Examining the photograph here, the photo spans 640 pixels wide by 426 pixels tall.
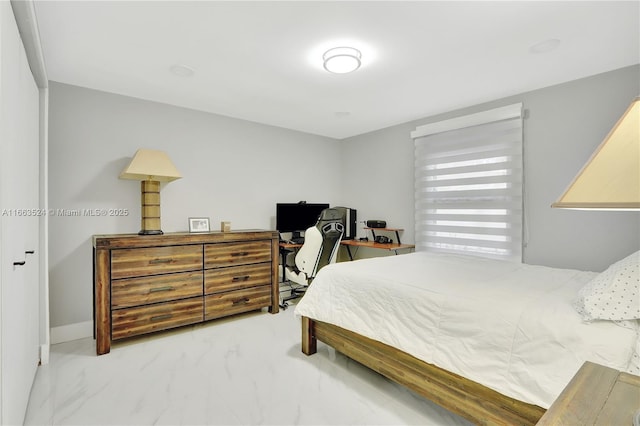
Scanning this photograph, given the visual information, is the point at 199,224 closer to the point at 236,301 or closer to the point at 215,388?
the point at 236,301

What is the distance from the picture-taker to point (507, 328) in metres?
1.54

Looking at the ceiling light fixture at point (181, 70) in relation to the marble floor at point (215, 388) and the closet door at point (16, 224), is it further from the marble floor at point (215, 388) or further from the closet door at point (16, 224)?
the marble floor at point (215, 388)

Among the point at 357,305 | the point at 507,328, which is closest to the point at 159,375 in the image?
the point at 357,305

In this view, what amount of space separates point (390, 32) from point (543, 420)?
2.21 metres

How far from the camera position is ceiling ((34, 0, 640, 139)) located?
1929 mm

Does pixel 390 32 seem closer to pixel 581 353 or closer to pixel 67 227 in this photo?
pixel 581 353

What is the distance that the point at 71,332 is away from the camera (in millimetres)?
3035

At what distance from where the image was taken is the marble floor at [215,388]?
6.20 ft

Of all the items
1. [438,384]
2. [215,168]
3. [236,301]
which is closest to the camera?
[438,384]

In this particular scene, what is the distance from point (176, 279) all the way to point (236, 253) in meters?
0.66

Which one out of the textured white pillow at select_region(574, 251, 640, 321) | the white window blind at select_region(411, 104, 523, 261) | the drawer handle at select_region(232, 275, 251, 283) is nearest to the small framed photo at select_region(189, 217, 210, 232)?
the drawer handle at select_region(232, 275, 251, 283)

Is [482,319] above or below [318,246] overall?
below

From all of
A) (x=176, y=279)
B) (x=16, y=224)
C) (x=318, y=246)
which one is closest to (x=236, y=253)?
(x=176, y=279)

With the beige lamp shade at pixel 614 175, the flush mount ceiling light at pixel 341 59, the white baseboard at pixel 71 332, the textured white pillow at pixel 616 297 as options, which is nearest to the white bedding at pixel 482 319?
the textured white pillow at pixel 616 297
